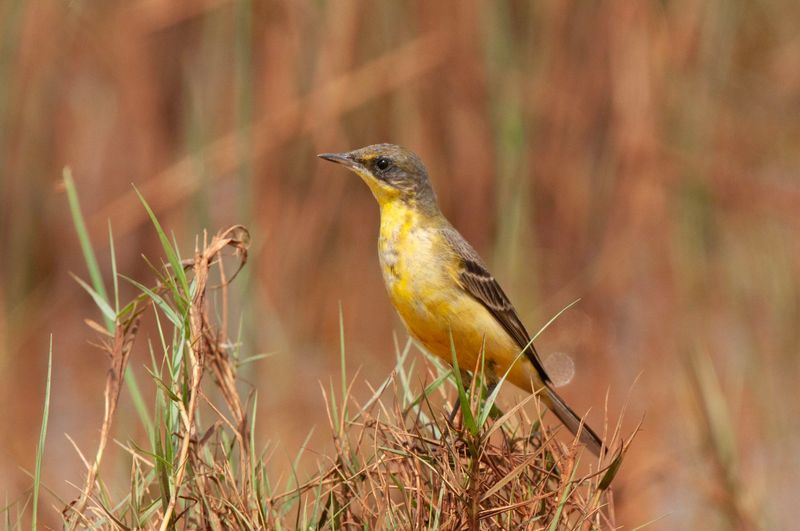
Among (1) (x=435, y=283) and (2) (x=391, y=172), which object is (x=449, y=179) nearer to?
(2) (x=391, y=172)

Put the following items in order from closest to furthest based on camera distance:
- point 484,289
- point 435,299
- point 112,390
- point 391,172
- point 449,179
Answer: point 112,390 < point 435,299 < point 484,289 < point 391,172 < point 449,179

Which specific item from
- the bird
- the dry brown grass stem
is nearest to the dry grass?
the dry brown grass stem

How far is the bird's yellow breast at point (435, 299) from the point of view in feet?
10.4

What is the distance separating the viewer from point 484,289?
3391 millimetres

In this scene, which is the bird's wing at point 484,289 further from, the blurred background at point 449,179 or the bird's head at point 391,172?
the blurred background at point 449,179

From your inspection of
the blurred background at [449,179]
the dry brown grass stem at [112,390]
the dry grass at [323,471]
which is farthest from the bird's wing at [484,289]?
the blurred background at [449,179]

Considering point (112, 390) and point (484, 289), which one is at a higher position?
point (112, 390)

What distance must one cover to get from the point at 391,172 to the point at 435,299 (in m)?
0.51

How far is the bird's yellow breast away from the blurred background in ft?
5.31

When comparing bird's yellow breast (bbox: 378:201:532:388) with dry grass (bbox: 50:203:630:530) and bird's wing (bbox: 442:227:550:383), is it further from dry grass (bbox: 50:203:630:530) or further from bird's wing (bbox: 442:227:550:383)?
dry grass (bbox: 50:203:630:530)

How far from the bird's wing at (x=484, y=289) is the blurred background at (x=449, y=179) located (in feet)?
5.02

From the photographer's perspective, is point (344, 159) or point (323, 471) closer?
point (323, 471)

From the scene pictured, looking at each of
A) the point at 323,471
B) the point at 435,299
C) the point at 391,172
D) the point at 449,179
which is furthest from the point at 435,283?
the point at 449,179

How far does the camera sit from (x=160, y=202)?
18.5 ft
